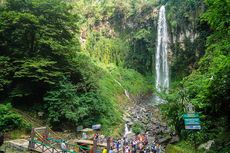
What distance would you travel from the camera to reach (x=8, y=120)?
17.2m

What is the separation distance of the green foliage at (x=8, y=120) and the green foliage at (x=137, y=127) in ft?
38.7

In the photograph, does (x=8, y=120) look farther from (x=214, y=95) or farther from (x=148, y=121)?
(x=148, y=121)

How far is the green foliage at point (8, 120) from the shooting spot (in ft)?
55.6

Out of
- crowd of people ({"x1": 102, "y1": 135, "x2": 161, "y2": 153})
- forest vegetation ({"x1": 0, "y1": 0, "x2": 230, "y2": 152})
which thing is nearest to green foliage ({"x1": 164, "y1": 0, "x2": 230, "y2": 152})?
forest vegetation ({"x1": 0, "y1": 0, "x2": 230, "y2": 152})

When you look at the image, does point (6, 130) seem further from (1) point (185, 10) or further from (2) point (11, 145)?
(1) point (185, 10)

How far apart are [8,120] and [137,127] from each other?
13.3 metres

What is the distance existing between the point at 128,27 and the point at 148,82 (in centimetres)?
1291

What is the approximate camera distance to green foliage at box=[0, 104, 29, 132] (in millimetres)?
16939

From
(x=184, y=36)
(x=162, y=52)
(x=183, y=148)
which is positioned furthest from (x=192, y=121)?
(x=162, y=52)

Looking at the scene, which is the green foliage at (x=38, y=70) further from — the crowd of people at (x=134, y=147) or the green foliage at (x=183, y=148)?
the green foliage at (x=183, y=148)

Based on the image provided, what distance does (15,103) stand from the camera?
21.0m

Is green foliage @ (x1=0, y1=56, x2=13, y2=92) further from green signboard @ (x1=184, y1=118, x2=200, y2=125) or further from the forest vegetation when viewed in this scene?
green signboard @ (x1=184, y1=118, x2=200, y2=125)

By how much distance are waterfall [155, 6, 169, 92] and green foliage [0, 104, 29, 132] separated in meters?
29.7

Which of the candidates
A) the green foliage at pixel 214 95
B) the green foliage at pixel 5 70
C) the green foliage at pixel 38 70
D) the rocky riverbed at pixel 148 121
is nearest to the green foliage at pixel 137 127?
the rocky riverbed at pixel 148 121
